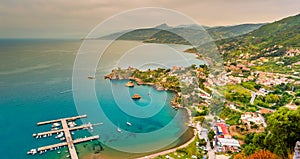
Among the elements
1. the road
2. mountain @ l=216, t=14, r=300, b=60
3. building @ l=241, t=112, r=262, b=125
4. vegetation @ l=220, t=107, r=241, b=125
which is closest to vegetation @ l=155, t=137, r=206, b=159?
the road

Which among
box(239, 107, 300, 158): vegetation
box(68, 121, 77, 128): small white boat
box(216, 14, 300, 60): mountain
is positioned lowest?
box(239, 107, 300, 158): vegetation

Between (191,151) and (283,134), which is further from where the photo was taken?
(191,151)

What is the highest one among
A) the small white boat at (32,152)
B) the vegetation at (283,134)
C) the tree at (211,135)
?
the small white boat at (32,152)

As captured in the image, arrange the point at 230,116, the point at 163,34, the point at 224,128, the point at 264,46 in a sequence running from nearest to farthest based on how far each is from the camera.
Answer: the point at 163,34
the point at 224,128
the point at 230,116
the point at 264,46

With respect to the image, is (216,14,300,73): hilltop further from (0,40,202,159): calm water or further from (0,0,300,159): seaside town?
(0,40,202,159): calm water

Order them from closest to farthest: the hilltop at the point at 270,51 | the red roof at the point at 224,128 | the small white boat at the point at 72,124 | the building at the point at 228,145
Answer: the building at the point at 228,145
the red roof at the point at 224,128
the small white boat at the point at 72,124
the hilltop at the point at 270,51

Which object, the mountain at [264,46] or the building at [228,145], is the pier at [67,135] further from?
the mountain at [264,46]

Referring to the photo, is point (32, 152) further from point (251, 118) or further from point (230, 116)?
point (251, 118)

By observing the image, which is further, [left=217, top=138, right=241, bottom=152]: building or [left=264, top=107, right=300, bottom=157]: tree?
[left=217, top=138, right=241, bottom=152]: building

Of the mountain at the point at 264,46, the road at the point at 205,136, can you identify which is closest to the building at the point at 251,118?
the road at the point at 205,136

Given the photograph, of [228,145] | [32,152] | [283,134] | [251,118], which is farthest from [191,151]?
[32,152]

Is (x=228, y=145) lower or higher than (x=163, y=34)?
lower

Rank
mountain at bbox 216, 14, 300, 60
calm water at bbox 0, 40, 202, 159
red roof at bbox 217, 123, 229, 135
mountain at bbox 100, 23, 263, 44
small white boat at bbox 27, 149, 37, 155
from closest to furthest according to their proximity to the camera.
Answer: mountain at bbox 100, 23, 263, 44 < small white boat at bbox 27, 149, 37, 155 < calm water at bbox 0, 40, 202, 159 < red roof at bbox 217, 123, 229, 135 < mountain at bbox 216, 14, 300, 60
